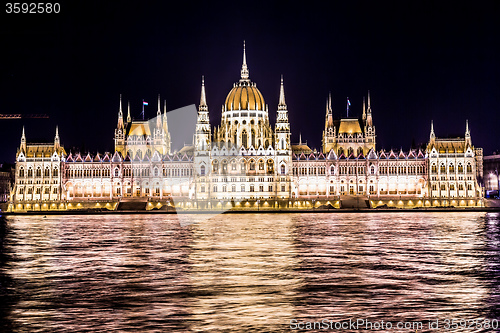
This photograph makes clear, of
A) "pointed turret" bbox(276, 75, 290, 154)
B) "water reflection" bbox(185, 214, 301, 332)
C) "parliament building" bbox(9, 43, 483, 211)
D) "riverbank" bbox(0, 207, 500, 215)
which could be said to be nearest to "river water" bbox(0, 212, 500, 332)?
"water reflection" bbox(185, 214, 301, 332)

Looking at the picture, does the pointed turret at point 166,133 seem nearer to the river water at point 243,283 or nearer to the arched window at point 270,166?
the arched window at point 270,166

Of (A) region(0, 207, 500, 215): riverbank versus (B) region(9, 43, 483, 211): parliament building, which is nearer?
(A) region(0, 207, 500, 215): riverbank

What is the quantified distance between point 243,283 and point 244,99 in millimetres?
125108

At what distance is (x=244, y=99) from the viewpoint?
513 ft

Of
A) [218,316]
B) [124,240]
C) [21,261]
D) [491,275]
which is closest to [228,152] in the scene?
[124,240]

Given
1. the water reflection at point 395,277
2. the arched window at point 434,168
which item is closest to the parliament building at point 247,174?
the arched window at point 434,168

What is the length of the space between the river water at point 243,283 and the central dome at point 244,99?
323 ft

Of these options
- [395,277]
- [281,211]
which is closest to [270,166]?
[281,211]

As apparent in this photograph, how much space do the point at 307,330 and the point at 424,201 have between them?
113061mm

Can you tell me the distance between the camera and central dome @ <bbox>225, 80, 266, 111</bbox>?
156 m

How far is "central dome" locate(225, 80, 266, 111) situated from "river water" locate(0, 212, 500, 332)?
9850cm

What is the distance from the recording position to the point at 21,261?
143ft

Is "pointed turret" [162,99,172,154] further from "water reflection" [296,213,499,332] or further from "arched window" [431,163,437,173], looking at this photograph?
"water reflection" [296,213,499,332]

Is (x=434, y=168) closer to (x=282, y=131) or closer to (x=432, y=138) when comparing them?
(x=432, y=138)
